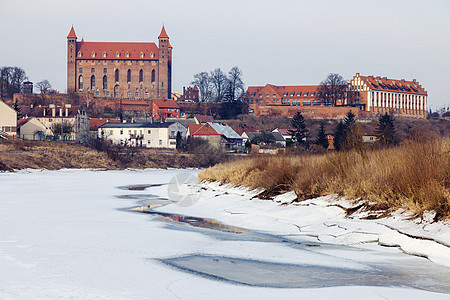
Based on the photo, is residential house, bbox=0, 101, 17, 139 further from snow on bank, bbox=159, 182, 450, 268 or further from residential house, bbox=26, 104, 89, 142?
snow on bank, bbox=159, 182, 450, 268

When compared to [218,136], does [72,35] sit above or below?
above

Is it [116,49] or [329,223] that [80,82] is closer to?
[116,49]

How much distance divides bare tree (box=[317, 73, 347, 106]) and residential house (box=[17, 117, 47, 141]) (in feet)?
219

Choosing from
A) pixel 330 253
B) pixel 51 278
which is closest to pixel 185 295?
pixel 51 278

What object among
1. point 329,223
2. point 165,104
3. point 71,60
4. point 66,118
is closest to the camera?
point 329,223

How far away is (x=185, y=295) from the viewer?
6.91 m

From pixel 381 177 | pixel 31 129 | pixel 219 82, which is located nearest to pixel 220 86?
pixel 219 82

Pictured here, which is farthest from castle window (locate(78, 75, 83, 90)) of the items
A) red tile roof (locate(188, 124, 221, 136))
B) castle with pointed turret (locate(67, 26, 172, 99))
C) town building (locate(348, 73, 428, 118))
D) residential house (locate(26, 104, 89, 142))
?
town building (locate(348, 73, 428, 118))

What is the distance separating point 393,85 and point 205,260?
135 metres

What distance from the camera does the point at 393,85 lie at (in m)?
136

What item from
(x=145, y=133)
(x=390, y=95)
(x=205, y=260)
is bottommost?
(x=205, y=260)

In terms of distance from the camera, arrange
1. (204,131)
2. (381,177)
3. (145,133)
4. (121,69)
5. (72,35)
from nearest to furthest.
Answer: (381,177) < (204,131) < (145,133) < (121,69) < (72,35)

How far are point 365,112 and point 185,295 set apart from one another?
122043 millimetres

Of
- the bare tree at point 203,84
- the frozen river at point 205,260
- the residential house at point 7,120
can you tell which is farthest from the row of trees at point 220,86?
the frozen river at point 205,260
